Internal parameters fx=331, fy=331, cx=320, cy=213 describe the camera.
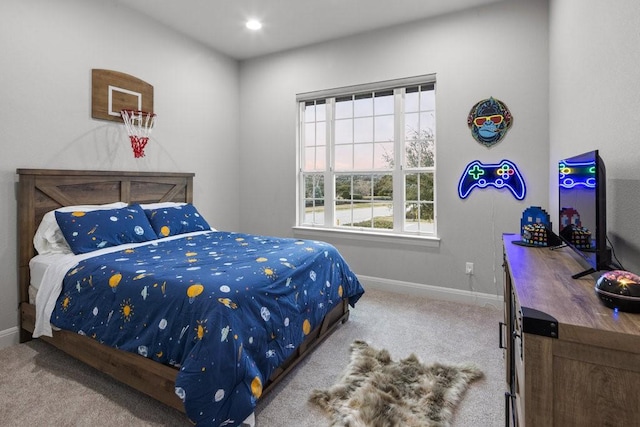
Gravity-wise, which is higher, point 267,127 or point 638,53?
point 267,127

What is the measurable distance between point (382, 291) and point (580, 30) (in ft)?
9.27

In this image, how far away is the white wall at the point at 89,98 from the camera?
2.52 m

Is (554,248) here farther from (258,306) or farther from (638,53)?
(258,306)

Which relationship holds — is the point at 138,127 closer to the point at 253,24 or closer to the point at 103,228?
the point at 103,228

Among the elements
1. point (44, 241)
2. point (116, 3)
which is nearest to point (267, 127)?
point (116, 3)

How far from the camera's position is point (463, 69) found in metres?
3.33

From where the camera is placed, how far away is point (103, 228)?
2617 millimetres

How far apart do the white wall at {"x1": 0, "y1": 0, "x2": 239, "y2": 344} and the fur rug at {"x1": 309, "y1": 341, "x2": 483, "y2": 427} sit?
8.52 feet

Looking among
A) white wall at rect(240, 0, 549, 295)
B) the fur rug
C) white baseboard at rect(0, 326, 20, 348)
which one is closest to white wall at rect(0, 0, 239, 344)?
white baseboard at rect(0, 326, 20, 348)

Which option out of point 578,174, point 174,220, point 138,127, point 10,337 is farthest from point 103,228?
point 578,174

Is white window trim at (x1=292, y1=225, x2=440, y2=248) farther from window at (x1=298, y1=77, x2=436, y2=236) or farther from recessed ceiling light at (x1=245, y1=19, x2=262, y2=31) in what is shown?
recessed ceiling light at (x1=245, y1=19, x2=262, y2=31)

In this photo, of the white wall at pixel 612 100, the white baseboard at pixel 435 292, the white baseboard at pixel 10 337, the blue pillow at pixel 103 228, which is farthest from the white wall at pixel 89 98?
the white wall at pixel 612 100

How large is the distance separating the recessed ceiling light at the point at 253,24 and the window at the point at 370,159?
965 mm

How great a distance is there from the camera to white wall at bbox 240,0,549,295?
307 cm
